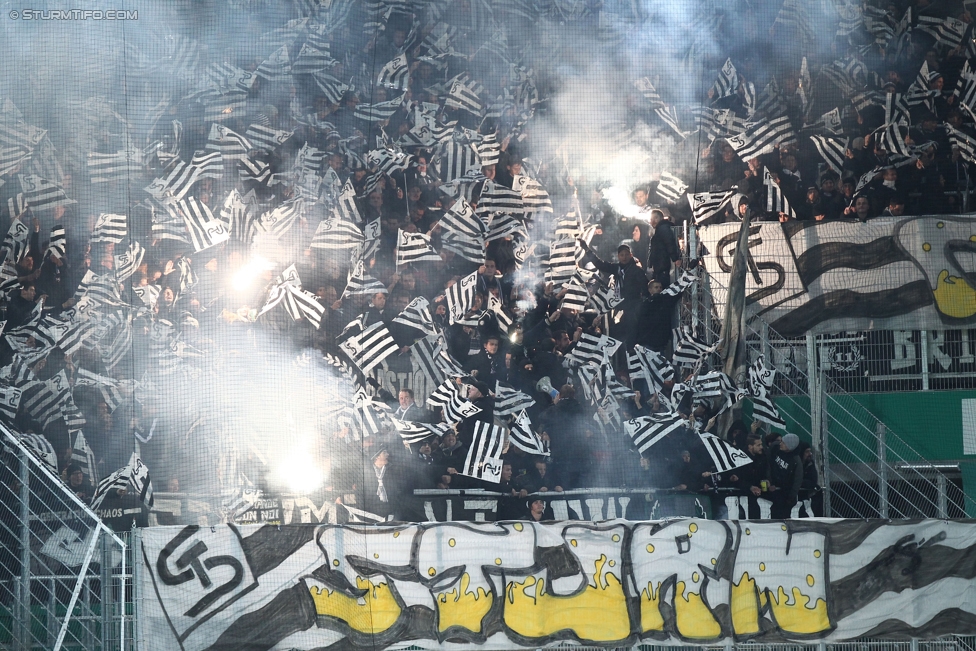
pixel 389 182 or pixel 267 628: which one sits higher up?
pixel 389 182

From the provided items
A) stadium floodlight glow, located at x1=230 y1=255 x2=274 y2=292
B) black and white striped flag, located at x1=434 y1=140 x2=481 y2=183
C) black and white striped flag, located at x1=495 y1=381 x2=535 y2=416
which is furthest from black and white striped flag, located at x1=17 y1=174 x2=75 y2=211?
black and white striped flag, located at x1=495 y1=381 x2=535 y2=416

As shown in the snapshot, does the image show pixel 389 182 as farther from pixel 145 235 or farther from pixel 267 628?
pixel 267 628

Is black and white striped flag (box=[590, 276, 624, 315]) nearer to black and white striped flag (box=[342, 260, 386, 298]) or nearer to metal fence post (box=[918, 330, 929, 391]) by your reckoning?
black and white striped flag (box=[342, 260, 386, 298])

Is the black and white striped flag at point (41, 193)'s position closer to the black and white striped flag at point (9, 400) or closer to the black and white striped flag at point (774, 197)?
the black and white striped flag at point (9, 400)

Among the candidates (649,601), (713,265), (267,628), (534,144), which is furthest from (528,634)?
(534,144)

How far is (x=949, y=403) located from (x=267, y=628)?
575cm

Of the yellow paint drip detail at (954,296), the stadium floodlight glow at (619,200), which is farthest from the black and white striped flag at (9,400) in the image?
the yellow paint drip detail at (954,296)

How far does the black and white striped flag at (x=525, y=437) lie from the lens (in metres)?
8.62

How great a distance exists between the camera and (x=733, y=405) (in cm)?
874

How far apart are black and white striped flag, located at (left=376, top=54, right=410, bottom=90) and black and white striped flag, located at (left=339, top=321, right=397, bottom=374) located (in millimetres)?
2106

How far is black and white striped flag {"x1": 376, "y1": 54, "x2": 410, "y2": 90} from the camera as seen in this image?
9062 millimetres

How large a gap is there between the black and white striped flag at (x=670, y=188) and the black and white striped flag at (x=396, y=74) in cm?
235

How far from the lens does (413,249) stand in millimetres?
8938

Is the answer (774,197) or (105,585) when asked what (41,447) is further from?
(774,197)
